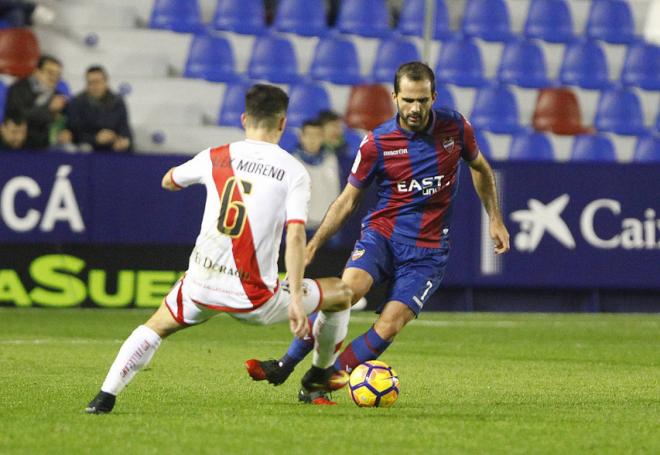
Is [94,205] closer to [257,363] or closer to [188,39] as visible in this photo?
[188,39]

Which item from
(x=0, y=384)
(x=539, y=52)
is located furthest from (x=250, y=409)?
(x=539, y=52)

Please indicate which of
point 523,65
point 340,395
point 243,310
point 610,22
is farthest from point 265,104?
point 610,22

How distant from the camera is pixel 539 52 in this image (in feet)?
63.8

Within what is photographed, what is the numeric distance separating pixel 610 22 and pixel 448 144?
13.1 m

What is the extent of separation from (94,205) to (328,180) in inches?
91.0

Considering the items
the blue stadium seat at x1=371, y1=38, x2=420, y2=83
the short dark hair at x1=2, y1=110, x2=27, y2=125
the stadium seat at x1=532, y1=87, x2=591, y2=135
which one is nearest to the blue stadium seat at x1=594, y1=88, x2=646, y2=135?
the stadium seat at x1=532, y1=87, x2=591, y2=135

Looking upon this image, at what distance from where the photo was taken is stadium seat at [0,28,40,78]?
55.6 ft

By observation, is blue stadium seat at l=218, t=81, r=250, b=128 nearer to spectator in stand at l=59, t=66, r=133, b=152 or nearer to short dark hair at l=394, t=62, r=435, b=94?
spectator in stand at l=59, t=66, r=133, b=152

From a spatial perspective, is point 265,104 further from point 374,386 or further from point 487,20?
point 487,20

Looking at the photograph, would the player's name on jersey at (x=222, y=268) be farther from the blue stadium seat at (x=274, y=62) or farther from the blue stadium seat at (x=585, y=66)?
the blue stadium seat at (x=585, y=66)

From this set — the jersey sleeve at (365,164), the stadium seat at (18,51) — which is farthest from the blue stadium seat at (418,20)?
the jersey sleeve at (365,164)

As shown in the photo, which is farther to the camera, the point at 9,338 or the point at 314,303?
the point at 9,338

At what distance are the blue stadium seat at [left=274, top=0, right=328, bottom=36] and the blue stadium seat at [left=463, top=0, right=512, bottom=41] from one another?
2019 millimetres

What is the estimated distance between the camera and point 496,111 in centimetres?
1875
